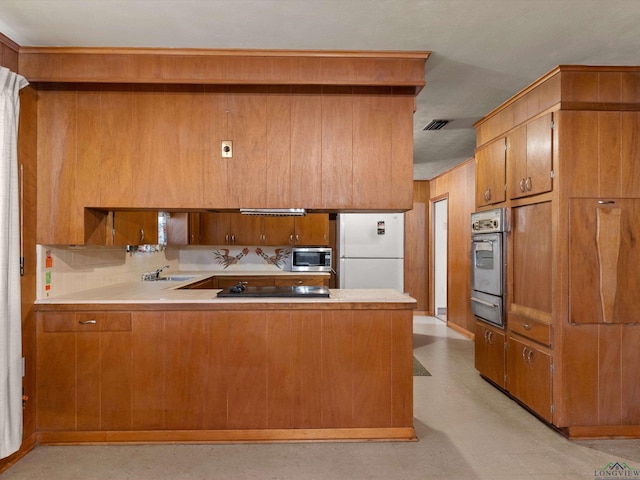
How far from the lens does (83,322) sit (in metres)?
2.46

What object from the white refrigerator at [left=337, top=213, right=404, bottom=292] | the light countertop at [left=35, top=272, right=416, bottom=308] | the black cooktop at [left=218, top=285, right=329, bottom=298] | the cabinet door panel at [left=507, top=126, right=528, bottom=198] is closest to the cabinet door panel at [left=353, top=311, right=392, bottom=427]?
the light countertop at [left=35, top=272, right=416, bottom=308]

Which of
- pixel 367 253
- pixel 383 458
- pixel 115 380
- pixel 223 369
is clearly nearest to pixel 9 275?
pixel 115 380

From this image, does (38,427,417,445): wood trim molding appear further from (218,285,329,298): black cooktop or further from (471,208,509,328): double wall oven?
(471,208,509,328): double wall oven

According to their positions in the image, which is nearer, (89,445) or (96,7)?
(96,7)

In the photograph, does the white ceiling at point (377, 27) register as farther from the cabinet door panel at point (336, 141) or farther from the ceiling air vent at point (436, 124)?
the ceiling air vent at point (436, 124)

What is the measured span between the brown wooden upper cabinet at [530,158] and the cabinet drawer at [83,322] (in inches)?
119

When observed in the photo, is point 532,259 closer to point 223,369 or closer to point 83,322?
point 223,369

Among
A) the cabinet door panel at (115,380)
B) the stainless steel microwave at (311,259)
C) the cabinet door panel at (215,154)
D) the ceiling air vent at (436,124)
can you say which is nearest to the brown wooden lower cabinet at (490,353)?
the ceiling air vent at (436,124)

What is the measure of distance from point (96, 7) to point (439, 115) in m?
2.71

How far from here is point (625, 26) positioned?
6.92ft

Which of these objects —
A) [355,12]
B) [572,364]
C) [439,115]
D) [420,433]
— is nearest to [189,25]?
[355,12]

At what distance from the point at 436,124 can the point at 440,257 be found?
331 cm

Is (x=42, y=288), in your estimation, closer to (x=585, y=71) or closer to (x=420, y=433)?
(x=420, y=433)

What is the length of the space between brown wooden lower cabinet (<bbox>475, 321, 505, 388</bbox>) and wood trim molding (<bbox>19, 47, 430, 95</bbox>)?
2232 millimetres
